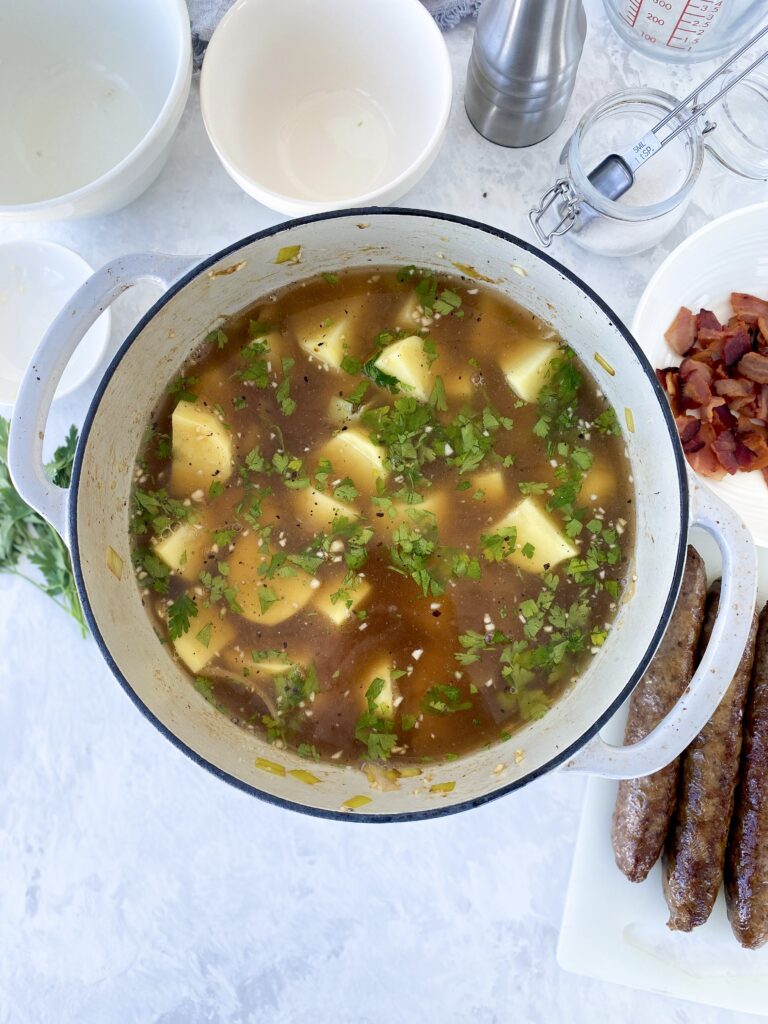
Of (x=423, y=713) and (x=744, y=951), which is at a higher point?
(x=423, y=713)

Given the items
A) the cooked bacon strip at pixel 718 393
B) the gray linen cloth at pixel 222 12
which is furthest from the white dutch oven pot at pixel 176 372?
the gray linen cloth at pixel 222 12

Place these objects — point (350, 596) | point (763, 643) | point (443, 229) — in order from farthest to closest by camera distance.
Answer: point (763, 643), point (350, 596), point (443, 229)

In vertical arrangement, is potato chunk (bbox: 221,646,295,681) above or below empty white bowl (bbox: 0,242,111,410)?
below

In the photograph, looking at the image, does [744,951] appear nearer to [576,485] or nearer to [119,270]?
[576,485]

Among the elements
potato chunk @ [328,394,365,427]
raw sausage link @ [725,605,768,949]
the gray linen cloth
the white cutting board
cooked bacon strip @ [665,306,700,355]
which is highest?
the gray linen cloth

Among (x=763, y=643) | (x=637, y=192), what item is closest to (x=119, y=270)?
(x=637, y=192)

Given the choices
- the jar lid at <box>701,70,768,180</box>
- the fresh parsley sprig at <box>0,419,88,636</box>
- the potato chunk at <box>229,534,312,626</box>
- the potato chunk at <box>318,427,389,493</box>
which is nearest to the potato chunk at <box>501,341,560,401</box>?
the potato chunk at <box>318,427,389,493</box>

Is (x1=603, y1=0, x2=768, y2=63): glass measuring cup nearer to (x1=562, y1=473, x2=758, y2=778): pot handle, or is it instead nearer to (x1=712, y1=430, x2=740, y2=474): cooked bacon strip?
(x1=712, y1=430, x2=740, y2=474): cooked bacon strip
